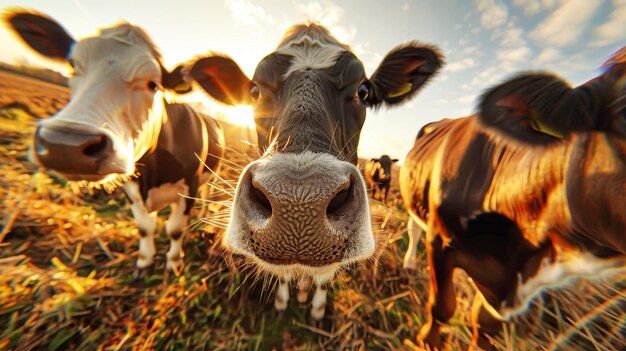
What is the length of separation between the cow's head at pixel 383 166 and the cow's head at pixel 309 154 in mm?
5112

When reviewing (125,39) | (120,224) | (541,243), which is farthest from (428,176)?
(120,224)

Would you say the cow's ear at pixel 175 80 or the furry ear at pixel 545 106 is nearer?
the furry ear at pixel 545 106

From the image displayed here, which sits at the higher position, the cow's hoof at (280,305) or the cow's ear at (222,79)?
the cow's ear at (222,79)

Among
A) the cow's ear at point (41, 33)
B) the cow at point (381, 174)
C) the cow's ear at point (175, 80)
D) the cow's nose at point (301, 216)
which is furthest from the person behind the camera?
the cow at point (381, 174)

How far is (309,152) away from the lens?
3.80 feet

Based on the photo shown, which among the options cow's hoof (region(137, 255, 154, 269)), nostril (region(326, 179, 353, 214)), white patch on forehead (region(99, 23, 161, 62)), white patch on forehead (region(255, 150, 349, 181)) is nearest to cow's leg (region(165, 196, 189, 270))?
cow's hoof (region(137, 255, 154, 269))

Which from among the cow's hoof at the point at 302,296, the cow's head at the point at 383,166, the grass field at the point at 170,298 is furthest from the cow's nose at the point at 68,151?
the cow's head at the point at 383,166

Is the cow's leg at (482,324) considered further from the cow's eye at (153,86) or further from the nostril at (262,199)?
the cow's eye at (153,86)

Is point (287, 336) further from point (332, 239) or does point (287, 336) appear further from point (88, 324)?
point (332, 239)

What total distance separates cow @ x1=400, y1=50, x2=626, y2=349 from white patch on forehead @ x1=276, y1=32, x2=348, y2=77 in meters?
1.22

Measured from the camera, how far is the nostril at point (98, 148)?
1796mm

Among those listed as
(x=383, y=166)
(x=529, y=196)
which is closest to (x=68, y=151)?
(x=529, y=196)

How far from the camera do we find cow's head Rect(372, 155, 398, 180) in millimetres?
7592

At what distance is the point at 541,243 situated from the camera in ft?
5.11
